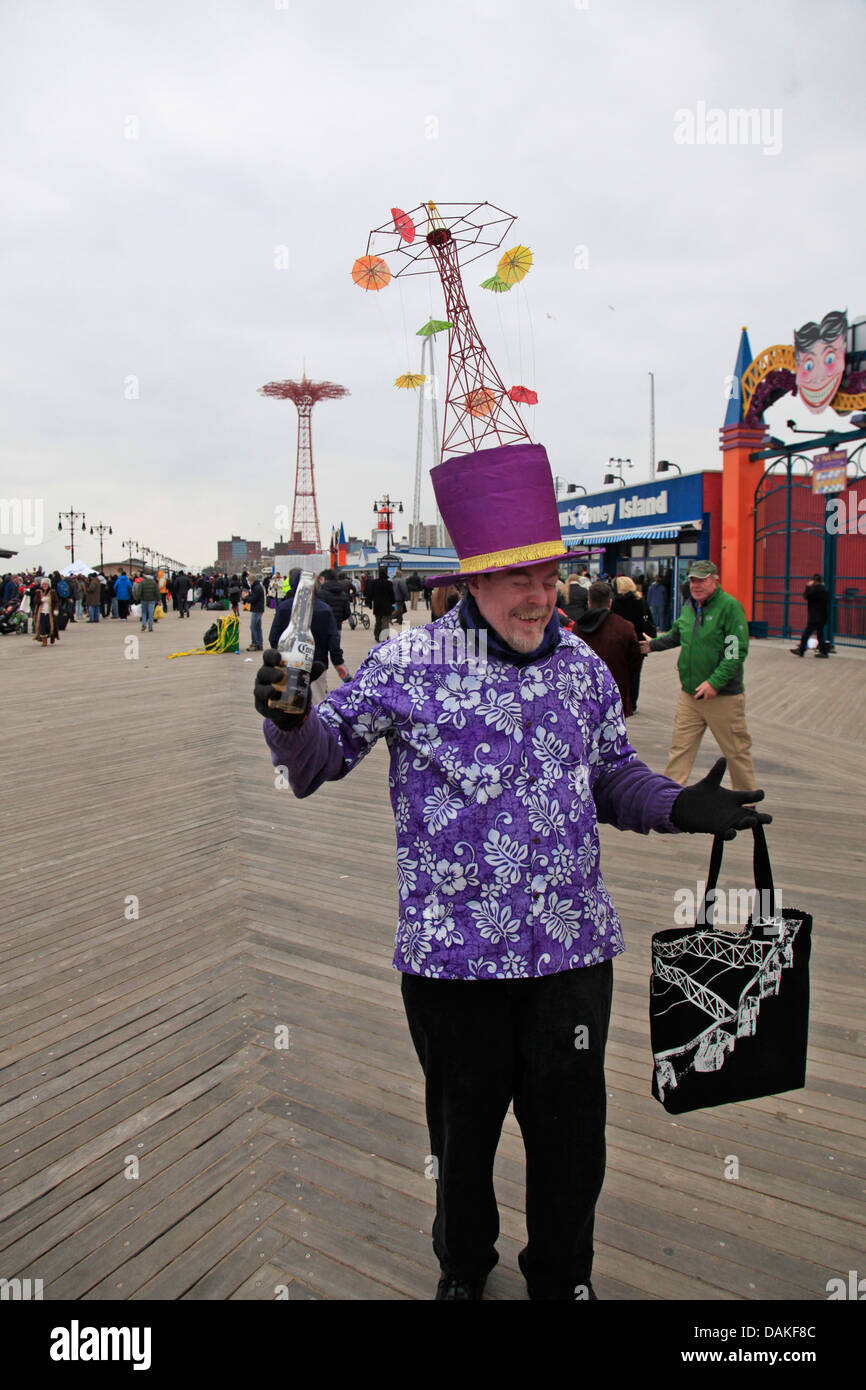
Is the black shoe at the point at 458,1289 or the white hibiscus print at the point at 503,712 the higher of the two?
the white hibiscus print at the point at 503,712

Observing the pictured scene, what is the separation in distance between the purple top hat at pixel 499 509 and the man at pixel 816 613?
15.9 meters

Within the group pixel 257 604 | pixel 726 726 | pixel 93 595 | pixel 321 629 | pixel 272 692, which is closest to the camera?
pixel 272 692

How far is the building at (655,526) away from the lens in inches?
925

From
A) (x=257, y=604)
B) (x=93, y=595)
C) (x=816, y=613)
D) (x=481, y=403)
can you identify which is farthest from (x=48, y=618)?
(x=816, y=613)

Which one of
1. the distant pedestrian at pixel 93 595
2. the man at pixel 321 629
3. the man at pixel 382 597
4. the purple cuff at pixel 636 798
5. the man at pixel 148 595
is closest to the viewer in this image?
the purple cuff at pixel 636 798

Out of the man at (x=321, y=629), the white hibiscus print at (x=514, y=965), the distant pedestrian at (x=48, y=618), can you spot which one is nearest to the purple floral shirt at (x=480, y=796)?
the white hibiscus print at (x=514, y=965)

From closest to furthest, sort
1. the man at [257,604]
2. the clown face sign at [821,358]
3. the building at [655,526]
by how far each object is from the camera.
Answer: the man at [257,604], the clown face sign at [821,358], the building at [655,526]

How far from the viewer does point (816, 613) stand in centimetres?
1705

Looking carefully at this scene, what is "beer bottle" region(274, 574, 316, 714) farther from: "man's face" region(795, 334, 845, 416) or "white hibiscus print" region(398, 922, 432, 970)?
"man's face" region(795, 334, 845, 416)

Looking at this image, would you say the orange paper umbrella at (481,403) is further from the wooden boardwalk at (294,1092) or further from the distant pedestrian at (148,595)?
the wooden boardwalk at (294,1092)

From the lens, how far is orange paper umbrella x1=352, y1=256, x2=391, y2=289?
1625cm

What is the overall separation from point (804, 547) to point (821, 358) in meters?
4.97

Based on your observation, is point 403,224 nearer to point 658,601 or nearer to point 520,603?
point 658,601

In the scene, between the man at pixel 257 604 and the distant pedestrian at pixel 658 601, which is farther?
the distant pedestrian at pixel 658 601
